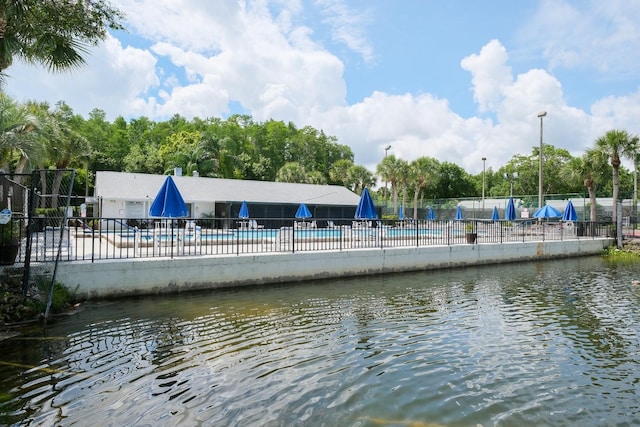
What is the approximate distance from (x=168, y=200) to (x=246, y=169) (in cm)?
4780

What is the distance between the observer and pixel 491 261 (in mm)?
20016

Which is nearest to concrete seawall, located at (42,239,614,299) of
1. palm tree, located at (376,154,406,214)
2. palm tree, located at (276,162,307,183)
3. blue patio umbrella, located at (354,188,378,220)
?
blue patio umbrella, located at (354,188,378,220)

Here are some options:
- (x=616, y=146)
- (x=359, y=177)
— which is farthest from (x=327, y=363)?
(x=359, y=177)

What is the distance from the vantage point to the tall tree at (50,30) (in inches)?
380

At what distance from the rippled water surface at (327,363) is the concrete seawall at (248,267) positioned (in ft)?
2.42

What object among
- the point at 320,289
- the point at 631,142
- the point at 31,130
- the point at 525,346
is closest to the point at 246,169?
the point at 31,130

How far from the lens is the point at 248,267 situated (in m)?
13.7

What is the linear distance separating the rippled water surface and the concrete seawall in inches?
29.1

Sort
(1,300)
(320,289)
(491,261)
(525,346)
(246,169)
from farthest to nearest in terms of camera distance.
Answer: (246,169) < (491,261) < (320,289) < (1,300) < (525,346)

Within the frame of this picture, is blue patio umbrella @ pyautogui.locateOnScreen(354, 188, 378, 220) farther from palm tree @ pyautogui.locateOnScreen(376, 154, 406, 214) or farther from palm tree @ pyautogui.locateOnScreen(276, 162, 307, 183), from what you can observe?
palm tree @ pyautogui.locateOnScreen(276, 162, 307, 183)

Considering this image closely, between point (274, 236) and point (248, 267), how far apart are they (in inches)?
372

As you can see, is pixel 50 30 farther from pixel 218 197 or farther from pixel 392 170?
pixel 392 170

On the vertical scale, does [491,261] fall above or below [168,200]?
below

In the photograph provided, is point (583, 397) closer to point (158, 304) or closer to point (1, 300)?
point (158, 304)
